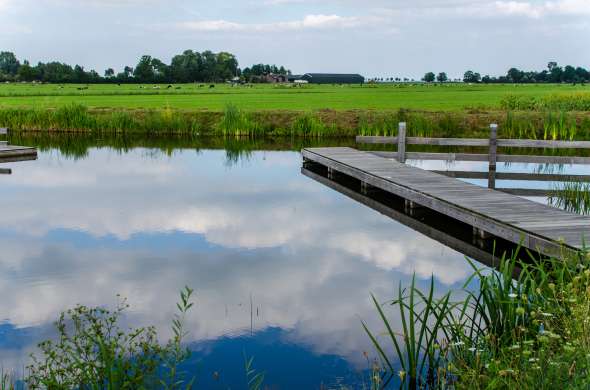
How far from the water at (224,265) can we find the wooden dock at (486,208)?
28.4 inches

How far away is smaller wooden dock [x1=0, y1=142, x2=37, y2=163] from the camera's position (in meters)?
24.4

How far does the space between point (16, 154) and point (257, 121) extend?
13.6 metres

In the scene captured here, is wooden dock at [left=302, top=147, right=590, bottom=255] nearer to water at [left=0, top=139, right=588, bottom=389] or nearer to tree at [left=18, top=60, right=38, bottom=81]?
water at [left=0, top=139, right=588, bottom=389]

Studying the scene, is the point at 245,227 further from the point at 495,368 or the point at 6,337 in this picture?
the point at 495,368

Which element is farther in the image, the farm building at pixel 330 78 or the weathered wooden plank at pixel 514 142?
the farm building at pixel 330 78

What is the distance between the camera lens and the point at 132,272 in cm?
1112

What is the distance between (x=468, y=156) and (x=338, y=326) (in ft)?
38.8

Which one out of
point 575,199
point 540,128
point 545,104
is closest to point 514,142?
point 575,199

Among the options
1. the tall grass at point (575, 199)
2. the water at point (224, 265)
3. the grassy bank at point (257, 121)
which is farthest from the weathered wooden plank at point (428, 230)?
the grassy bank at point (257, 121)

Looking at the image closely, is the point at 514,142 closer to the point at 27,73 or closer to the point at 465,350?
the point at 465,350

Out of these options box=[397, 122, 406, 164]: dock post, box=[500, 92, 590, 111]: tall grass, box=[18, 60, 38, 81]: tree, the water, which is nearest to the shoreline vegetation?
the water

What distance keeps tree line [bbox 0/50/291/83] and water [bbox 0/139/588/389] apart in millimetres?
117757

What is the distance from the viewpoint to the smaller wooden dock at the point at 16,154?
80.1 ft

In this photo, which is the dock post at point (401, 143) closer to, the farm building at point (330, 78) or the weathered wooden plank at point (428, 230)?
the weathered wooden plank at point (428, 230)
